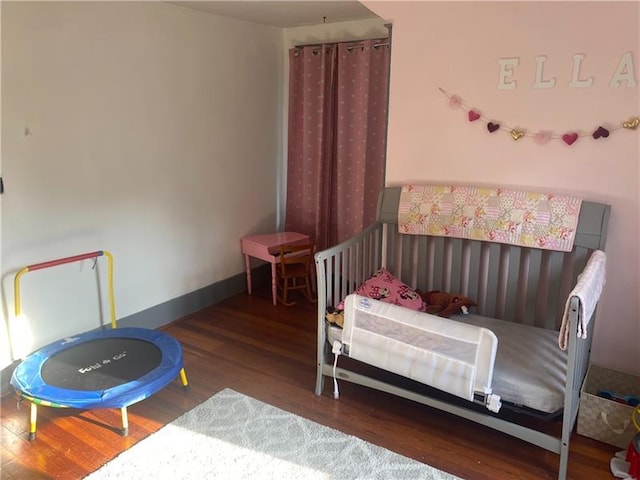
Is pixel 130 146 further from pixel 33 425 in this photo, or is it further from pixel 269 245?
pixel 33 425

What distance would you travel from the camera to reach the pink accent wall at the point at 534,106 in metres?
2.37

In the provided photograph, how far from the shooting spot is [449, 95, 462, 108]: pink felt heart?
2.76m

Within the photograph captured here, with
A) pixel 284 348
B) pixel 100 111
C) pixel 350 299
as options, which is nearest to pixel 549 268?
pixel 350 299

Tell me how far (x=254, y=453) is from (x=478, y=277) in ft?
4.76

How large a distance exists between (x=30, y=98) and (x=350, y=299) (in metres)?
1.83

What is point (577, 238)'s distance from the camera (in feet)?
7.95

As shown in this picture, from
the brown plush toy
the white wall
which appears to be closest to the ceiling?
the white wall

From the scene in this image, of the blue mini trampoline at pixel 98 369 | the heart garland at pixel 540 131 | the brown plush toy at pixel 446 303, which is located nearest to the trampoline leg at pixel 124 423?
the blue mini trampoline at pixel 98 369

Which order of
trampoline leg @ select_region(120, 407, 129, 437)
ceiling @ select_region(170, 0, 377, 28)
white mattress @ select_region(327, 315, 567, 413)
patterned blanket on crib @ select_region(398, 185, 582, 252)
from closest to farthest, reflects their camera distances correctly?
white mattress @ select_region(327, 315, 567, 413) → trampoline leg @ select_region(120, 407, 129, 437) → patterned blanket on crib @ select_region(398, 185, 582, 252) → ceiling @ select_region(170, 0, 377, 28)

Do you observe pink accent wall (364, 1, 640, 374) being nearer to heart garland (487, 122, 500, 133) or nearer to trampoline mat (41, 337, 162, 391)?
heart garland (487, 122, 500, 133)

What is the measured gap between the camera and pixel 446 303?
2709mm

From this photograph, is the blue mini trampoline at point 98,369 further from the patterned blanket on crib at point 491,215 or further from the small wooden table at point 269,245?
the patterned blanket on crib at point 491,215

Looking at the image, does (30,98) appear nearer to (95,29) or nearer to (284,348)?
(95,29)

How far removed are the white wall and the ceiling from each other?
116 millimetres
